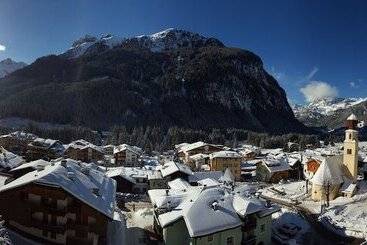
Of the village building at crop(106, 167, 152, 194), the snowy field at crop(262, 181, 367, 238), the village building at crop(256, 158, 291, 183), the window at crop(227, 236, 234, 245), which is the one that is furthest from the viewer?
the village building at crop(256, 158, 291, 183)

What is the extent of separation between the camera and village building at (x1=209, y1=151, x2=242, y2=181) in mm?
123562

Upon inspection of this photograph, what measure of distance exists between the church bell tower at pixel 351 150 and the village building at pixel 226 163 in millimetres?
45702

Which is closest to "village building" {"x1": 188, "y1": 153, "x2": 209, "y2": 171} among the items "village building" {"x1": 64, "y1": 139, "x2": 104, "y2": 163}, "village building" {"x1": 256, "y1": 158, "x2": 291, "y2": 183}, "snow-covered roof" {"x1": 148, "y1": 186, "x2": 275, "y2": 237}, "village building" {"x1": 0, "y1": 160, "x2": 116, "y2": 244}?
"village building" {"x1": 256, "y1": 158, "x2": 291, "y2": 183}

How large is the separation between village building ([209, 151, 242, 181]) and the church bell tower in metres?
45.7

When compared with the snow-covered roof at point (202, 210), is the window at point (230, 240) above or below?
below

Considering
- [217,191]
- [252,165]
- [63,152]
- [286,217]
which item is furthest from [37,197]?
[63,152]

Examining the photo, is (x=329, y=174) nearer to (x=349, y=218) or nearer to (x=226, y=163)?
(x=349, y=218)

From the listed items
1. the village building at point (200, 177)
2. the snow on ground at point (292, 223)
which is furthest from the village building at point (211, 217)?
the village building at point (200, 177)

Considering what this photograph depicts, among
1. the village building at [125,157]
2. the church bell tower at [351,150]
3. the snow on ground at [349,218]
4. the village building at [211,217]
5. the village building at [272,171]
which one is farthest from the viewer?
A: the village building at [125,157]

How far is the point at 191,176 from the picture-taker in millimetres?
90750

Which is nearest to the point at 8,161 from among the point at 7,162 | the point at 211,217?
the point at 7,162

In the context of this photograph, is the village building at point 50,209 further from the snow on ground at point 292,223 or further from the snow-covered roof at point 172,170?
the snow-covered roof at point 172,170

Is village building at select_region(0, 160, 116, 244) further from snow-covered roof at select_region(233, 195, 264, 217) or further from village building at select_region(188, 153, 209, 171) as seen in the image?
village building at select_region(188, 153, 209, 171)

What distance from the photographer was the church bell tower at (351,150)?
3130 inches
